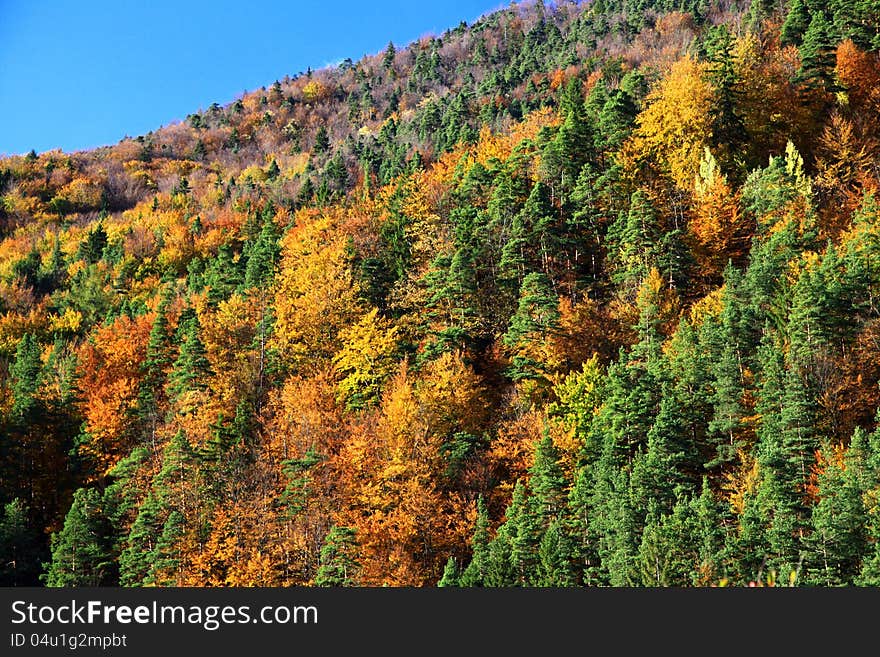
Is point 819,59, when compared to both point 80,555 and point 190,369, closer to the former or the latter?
point 190,369

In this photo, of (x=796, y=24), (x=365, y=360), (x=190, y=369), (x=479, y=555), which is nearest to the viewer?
(x=479, y=555)

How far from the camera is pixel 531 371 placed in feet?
193

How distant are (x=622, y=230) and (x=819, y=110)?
2645 centimetres

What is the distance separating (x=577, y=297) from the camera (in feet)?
217

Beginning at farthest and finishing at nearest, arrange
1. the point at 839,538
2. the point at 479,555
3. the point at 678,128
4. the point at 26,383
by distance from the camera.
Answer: the point at 26,383 → the point at 678,128 → the point at 479,555 → the point at 839,538

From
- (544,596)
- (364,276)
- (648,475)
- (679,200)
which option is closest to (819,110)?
A: (679,200)

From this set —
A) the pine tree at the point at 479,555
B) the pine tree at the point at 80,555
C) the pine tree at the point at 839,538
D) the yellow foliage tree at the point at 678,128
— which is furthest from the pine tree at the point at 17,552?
the yellow foliage tree at the point at 678,128

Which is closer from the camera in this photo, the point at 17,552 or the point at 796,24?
the point at 17,552

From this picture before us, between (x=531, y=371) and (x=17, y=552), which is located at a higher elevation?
(x=531, y=371)

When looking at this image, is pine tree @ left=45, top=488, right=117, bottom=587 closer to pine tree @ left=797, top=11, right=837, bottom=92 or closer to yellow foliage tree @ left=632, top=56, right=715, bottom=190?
yellow foliage tree @ left=632, top=56, right=715, bottom=190

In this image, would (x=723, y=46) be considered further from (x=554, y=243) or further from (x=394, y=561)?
(x=394, y=561)

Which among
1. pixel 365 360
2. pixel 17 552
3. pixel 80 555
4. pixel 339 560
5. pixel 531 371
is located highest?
pixel 365 360

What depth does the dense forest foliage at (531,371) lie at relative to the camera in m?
44.1

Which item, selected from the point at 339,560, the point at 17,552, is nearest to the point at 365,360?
the point at 339,560
